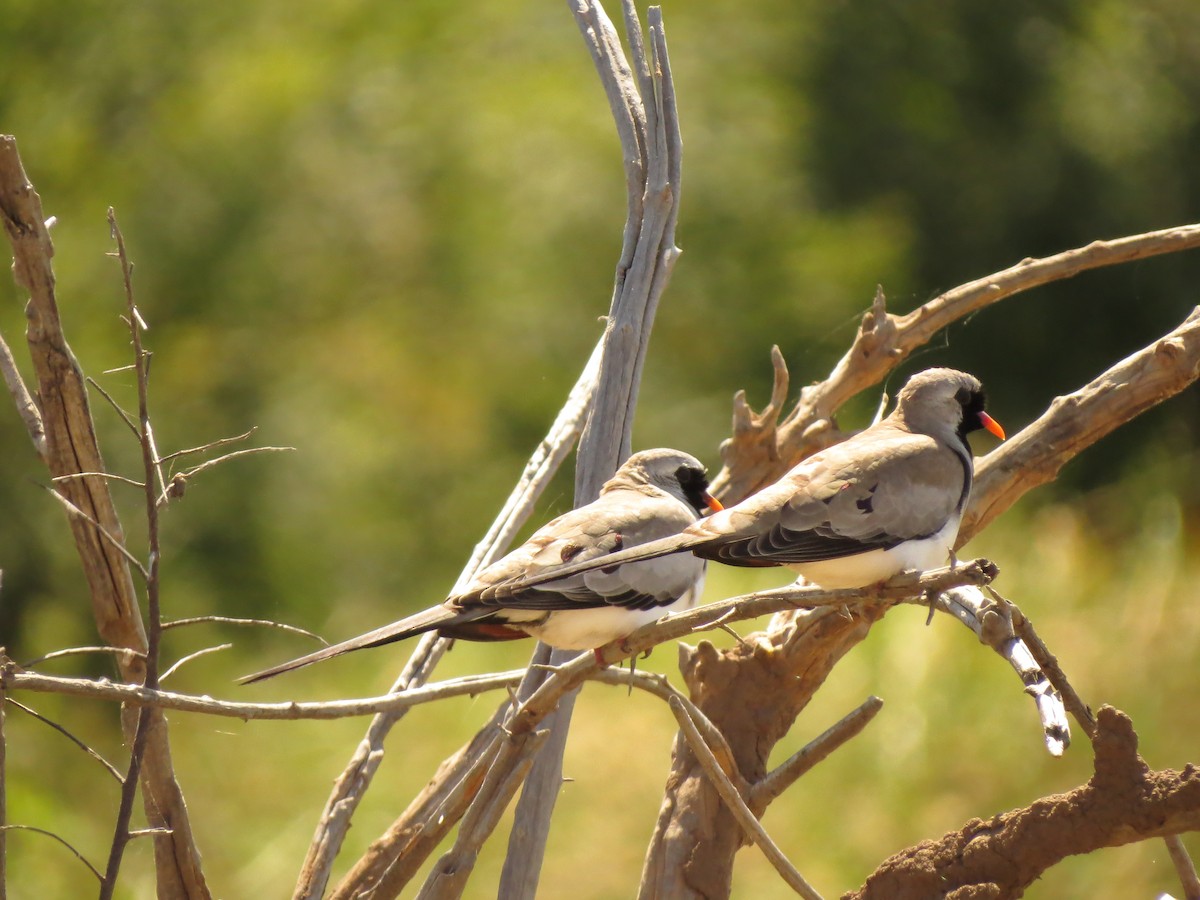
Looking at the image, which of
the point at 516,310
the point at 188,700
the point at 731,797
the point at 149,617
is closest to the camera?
the point at 188,700

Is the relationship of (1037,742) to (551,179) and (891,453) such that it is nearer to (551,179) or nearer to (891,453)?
(891,453)

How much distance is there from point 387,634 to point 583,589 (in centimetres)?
45

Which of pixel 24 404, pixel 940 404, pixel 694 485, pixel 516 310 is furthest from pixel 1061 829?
pixel 516 310

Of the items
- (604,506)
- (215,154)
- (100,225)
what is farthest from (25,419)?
(215,154)

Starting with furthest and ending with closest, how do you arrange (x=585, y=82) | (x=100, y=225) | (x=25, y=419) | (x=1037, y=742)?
1. (x=585, y=82)
2. (x=100, y=225)
3. (x=1037, y=742)
4. (x=25, y=419)

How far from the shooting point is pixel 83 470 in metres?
3.01

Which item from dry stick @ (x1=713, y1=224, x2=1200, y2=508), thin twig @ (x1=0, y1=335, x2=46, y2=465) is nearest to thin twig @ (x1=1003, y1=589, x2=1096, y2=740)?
dry stick @ (x1=713, y1=224, x2=1200, y2=508)

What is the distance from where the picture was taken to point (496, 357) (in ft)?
32.5

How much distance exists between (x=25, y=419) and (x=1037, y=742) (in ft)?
14.5

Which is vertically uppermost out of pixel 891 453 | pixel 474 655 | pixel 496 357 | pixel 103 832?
pixel 496 357

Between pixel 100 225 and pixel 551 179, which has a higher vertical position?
pixel 551 179

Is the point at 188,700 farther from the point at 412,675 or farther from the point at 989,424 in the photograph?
the point at 989,424

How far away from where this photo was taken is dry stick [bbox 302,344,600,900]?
11.7 feet

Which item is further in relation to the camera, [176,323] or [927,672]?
[176,323]
